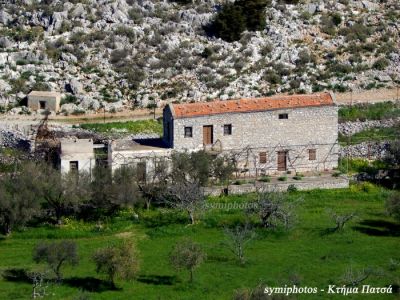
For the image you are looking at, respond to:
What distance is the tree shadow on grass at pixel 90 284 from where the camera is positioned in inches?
1521

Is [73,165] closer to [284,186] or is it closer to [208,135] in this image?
[208,135]

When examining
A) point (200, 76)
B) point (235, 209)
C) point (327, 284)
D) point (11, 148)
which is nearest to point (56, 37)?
point (200, 76)

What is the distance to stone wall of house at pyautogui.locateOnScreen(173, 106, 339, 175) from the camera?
54188 millimetres

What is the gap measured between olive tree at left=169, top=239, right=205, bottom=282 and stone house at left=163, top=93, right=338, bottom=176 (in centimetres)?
1500

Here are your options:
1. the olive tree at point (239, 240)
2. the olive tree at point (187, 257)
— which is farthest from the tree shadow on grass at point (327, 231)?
the olive tree at point (187, 257)

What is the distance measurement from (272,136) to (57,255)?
19.3m

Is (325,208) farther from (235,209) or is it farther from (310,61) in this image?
(310,61)

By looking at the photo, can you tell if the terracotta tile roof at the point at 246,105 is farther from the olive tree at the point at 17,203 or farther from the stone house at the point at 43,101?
the stone house at the point at 43,101

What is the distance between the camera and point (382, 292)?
3794 centimetres

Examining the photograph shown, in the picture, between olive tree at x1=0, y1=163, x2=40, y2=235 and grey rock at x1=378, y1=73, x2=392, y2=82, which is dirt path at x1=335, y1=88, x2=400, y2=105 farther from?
olive tree at x1=0, y1=163, x2=40, y2=235

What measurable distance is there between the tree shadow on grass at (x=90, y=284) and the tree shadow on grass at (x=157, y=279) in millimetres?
1361

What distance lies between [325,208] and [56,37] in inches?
1216

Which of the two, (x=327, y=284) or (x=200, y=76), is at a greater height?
(x=200, y=76)

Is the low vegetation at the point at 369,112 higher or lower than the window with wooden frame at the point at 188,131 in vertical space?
higher
